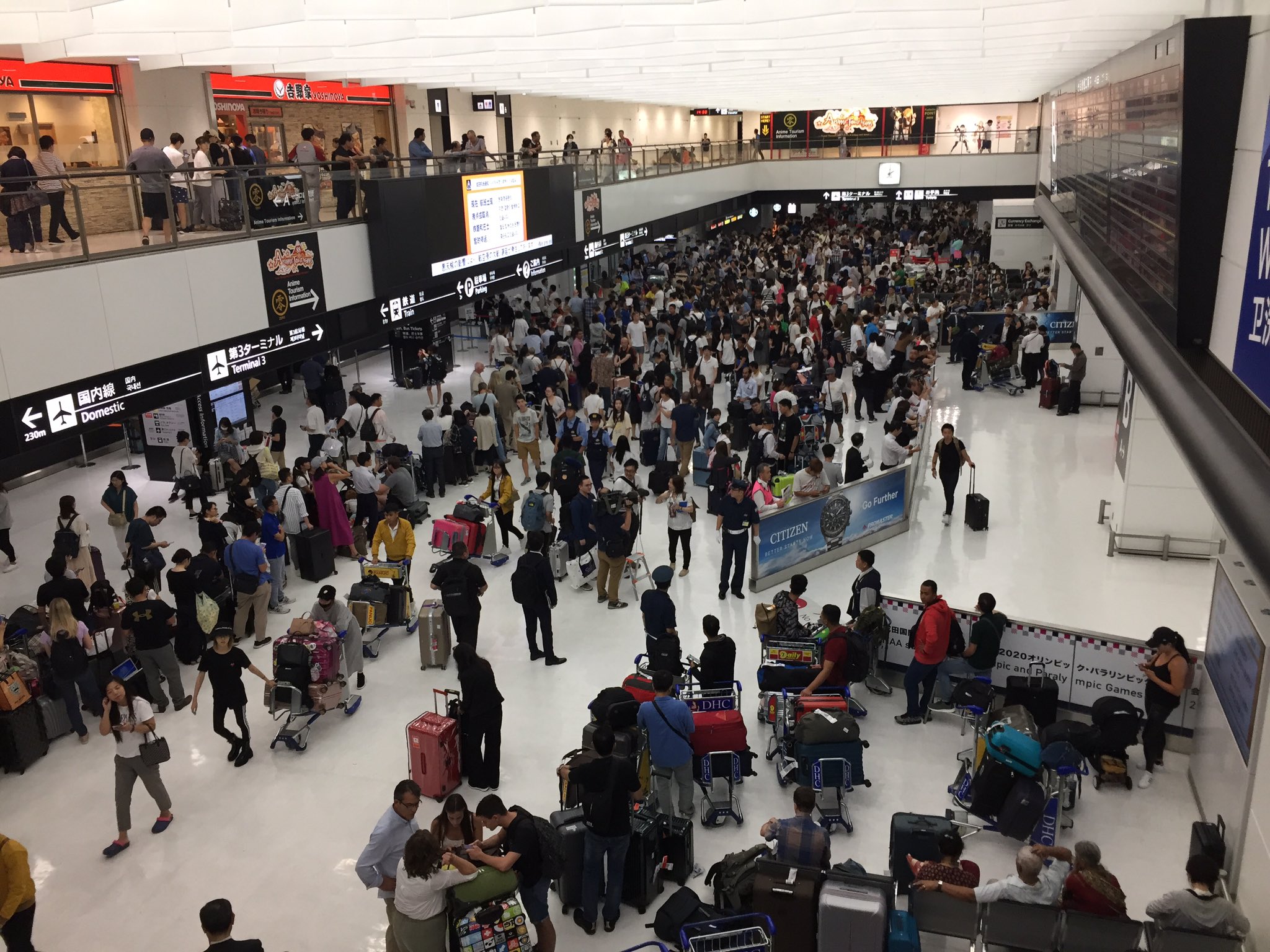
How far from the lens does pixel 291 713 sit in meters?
8.60

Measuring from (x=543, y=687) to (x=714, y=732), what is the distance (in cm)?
244

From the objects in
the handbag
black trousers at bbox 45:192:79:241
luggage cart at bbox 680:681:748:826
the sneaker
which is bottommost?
the sneaker

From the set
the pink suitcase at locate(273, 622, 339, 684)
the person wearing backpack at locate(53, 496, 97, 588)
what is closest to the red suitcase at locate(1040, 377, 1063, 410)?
the pink suitcase at locate(273, 622, 339, 684)

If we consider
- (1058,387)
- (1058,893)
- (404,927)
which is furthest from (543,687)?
(1058,387)

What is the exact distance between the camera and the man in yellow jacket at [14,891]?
229 inches

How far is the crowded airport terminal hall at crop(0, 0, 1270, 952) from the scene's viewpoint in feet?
18.8

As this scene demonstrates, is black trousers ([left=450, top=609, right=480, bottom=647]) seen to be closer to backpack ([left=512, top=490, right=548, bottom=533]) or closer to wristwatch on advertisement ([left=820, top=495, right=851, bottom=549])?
backpack ([left=512, top=490, right=548, bottom=533])

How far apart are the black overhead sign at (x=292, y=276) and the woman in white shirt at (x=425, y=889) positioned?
816cm

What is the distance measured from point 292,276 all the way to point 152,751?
6.66 meters

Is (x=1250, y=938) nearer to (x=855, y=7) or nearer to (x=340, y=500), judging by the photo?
(x=855, y=7)

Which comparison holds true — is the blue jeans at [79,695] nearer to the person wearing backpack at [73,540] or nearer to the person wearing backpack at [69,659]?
the person wearing backpack at [69,659]

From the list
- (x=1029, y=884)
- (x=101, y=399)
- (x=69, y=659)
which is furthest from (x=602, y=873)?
(x=101, y=399)

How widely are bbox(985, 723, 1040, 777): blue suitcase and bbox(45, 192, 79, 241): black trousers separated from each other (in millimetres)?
9131

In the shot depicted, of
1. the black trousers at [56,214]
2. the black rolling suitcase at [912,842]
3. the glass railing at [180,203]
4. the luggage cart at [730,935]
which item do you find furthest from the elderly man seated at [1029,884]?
the black trousers at [56,214]
